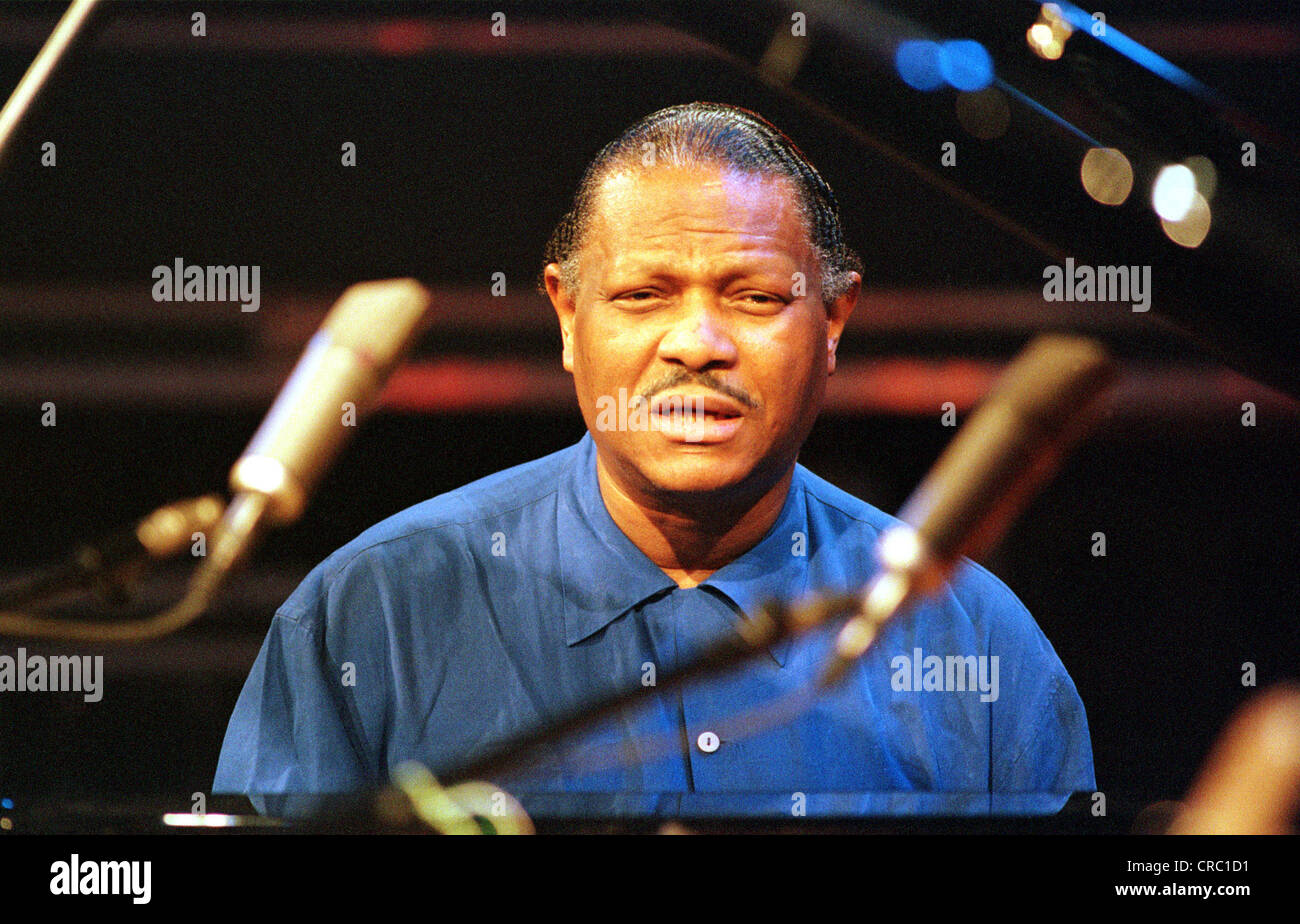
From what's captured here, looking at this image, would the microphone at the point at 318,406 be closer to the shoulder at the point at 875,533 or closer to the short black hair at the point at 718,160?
the short black hair at the point at 718,160

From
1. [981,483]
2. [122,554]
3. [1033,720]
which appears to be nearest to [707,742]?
[1033,720]

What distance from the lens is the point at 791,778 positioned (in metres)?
2.49

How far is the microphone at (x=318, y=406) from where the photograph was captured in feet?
8.37

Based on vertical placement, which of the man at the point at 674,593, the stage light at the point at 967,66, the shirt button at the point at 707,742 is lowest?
the shirt button at the point at 707,742

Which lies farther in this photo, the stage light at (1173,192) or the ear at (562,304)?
the ear at (562,304)

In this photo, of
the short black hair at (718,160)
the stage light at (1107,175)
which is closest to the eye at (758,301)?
the short black hair at (718,160)

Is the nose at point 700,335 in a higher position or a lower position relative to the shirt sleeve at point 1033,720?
higher

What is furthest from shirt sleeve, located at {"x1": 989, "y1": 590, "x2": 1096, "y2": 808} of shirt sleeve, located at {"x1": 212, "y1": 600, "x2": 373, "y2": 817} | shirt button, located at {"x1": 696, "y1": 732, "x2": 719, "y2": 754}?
shirt sleeve, located at {"x1": 212, "y1": 600, "x2": 373, "y2": 817}

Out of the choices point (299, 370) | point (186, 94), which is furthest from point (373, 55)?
point (299, 370)

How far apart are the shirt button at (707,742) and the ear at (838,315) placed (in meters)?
0.74

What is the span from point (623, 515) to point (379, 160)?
2.80 ft

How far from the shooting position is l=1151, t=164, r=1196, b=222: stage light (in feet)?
7.74

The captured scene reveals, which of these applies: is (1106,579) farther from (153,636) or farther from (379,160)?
(153,636)

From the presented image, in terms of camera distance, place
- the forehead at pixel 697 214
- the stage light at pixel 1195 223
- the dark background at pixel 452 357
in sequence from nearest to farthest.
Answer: the stage light at pixel 1195 223
the forehead at pixel 697 214
the dark background at pixel 452 357
